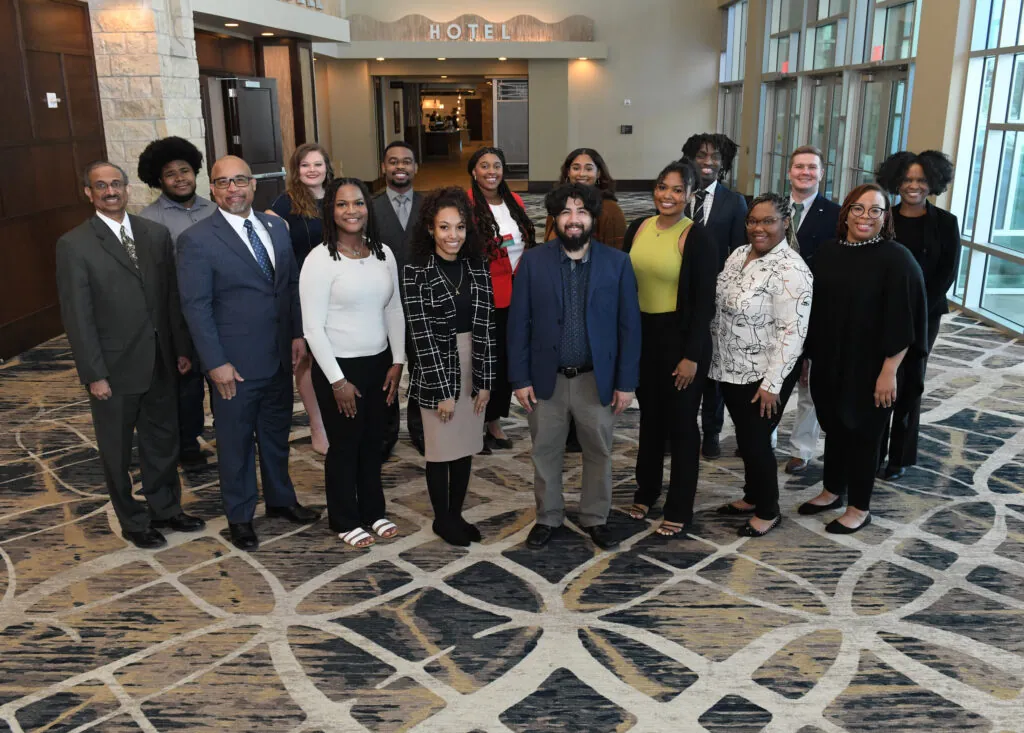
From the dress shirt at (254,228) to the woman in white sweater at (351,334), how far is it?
0.93 feet

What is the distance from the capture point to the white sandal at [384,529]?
407cm

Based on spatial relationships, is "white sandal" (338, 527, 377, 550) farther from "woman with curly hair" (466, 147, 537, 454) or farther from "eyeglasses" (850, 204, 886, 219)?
"eyeglasses" (850, 204, 886, 219)

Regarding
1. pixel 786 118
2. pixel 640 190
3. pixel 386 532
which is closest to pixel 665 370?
pixel 386 532

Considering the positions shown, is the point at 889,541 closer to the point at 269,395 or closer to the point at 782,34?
the point at 269,395

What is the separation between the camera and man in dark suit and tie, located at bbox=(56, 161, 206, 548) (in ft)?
11.8

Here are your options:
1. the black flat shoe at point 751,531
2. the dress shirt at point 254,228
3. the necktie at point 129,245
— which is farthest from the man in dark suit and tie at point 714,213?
the necktie at point 129,245

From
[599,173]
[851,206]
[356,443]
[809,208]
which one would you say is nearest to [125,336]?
[356,443]

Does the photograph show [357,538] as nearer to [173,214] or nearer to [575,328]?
[575,328]

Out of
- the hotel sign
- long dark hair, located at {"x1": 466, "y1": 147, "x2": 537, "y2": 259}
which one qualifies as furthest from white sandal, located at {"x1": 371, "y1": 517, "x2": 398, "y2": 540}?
the hotel sign

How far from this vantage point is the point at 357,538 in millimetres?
3990

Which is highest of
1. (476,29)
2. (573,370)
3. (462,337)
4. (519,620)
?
(476,29)

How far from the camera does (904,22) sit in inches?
396

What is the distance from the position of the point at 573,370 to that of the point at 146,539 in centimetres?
221

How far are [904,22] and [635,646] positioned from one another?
9.66 m
